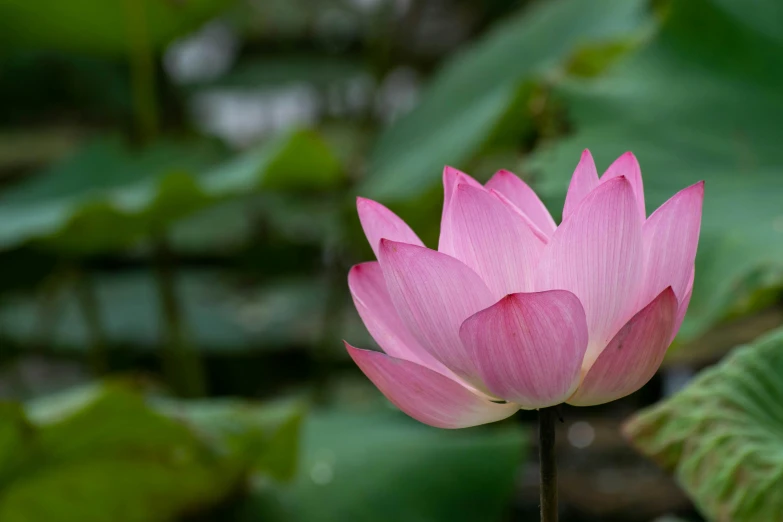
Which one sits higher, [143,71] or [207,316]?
[143,71]

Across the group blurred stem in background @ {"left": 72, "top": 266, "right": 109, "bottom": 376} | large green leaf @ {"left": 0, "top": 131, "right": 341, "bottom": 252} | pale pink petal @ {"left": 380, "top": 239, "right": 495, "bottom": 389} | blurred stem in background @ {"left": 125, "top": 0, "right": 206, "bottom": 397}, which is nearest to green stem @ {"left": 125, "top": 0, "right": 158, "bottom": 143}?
blurred stem in background @ {"left": 125, "top": 0, "right": 206, "bottom": 397}

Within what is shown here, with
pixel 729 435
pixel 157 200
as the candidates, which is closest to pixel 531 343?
pixel 729 435

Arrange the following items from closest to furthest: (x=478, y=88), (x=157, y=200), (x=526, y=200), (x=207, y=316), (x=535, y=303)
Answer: (x=535, y=303), (x=526, y=200), (x=157, y=200), (x=478, y=88), (x=207, y=316)

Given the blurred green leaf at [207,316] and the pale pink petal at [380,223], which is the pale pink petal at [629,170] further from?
the blurred green leaf at [207,316]

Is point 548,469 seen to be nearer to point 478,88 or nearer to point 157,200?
point 157,200

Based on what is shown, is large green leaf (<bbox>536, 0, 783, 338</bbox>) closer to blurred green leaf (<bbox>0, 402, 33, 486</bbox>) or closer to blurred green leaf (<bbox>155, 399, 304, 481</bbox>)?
blurred green leaf (<bbox>155, 399, 304, 481</bbox>)

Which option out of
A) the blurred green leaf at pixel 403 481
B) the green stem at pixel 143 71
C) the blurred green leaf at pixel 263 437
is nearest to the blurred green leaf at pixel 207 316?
the green stem at pixel 143 71
